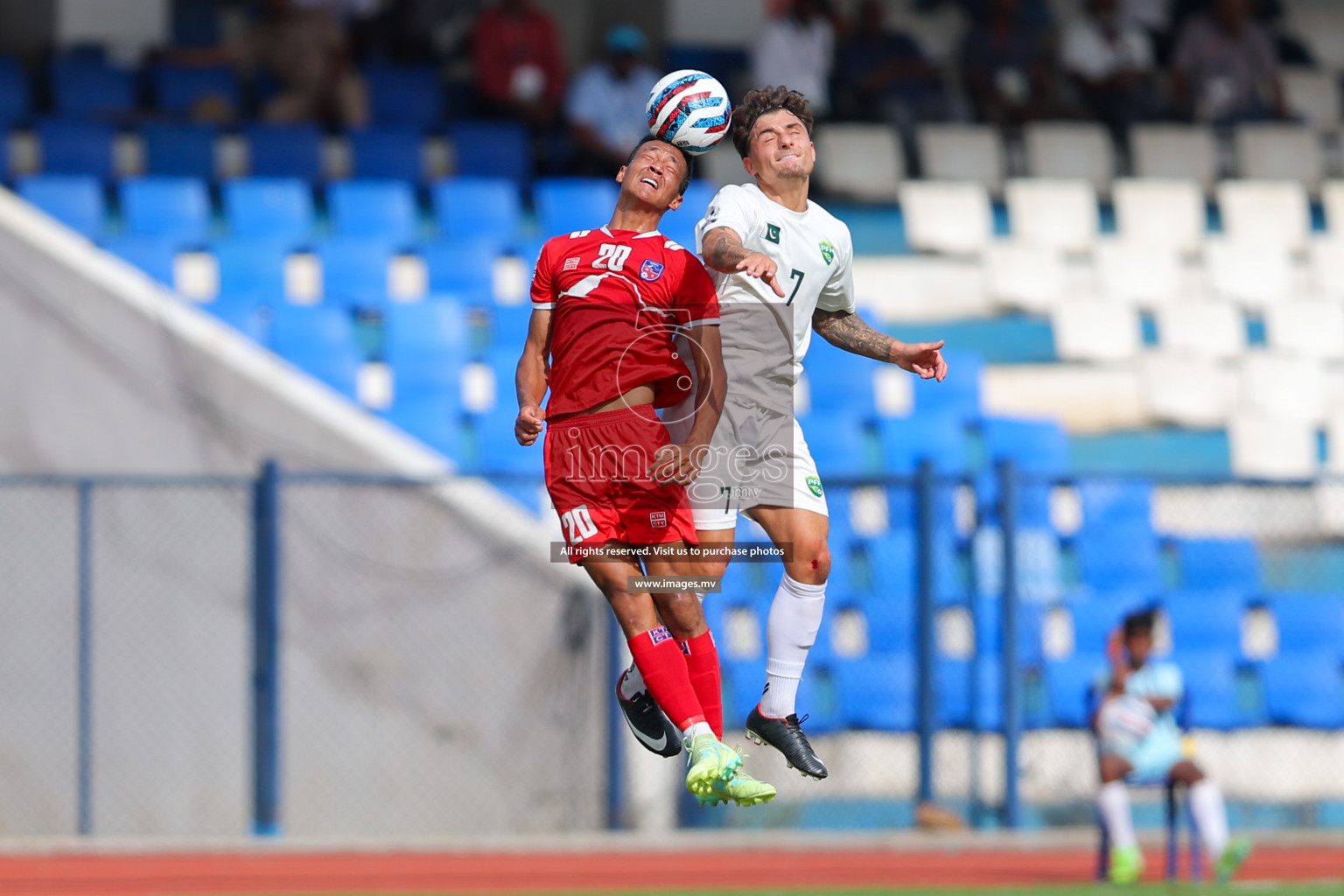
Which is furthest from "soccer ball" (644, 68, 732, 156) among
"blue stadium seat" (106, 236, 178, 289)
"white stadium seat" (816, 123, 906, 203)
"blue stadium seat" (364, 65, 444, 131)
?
"blue stadium seat" (364, 65, 444, 131)

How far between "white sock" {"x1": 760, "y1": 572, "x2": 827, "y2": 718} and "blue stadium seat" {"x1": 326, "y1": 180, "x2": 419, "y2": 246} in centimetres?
1350

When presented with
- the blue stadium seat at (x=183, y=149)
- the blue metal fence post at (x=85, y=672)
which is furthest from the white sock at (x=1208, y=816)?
the blue stadium seat at (x=183, y=149)

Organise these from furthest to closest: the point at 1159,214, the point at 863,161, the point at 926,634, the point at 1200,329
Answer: the point at 1159,214 < the point at 1200,329 < the point at 926,634 < the point at 863,161

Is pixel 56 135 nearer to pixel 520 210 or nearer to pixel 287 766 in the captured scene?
pixel 520 210

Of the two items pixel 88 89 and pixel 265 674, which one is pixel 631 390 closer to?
pixel 265 674

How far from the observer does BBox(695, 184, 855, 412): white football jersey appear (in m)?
2.61

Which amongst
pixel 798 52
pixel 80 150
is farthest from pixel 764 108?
pixel 80 150

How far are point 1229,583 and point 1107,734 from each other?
11.3 ft

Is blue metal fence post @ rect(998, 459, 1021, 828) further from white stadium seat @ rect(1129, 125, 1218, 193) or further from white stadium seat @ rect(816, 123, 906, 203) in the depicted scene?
white stadium seat @ rect(1129, 125, 1218, 193)

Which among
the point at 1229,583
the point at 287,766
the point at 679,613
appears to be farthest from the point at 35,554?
the point at 679,613

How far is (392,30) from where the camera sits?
66.6ft

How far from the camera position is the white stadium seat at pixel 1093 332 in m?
16.2

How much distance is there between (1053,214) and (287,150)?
25.1ft

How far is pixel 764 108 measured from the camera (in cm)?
272
